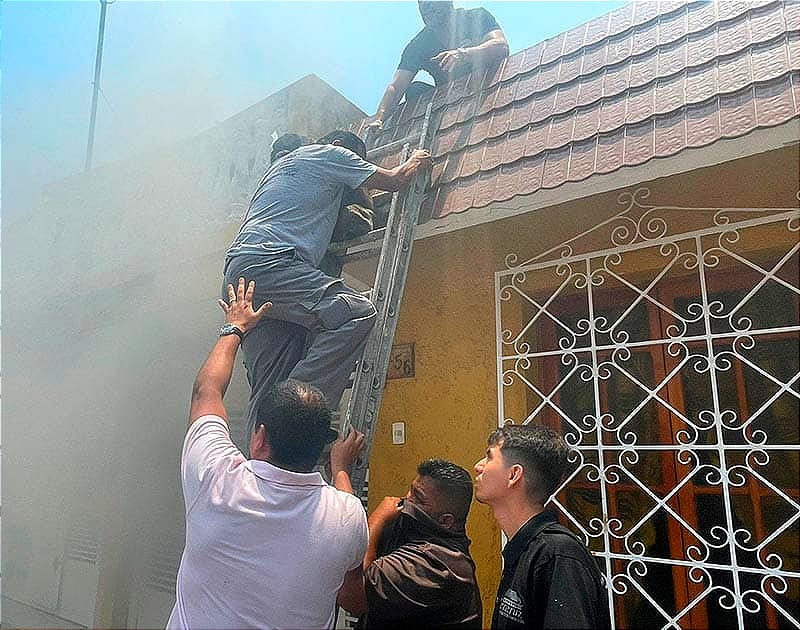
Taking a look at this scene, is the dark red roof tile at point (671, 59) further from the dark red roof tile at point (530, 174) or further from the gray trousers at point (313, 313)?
the gray trousers at point (313, 313)

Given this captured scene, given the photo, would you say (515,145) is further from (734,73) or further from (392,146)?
(734,73)

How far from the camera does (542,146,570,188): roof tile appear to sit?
2648 mm

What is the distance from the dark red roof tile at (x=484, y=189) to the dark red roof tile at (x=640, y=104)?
652 mm

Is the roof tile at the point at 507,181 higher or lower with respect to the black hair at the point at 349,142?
lower

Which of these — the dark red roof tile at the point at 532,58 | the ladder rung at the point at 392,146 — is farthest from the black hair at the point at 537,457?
the dark red roof tile at the point at 532,58

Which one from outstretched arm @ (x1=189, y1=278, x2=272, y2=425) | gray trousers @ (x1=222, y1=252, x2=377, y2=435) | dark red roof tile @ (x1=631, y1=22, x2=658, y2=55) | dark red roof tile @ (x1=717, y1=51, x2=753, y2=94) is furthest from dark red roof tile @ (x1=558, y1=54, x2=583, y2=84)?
outstretched arm @ (x1=189, y1=278, x2=272, y2=425)

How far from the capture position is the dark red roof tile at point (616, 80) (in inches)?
112

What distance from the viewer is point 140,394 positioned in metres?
3.67

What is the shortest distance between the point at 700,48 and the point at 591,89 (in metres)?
0.50

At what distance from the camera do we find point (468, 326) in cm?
381

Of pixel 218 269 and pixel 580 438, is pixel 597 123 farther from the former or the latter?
pixel 218 269

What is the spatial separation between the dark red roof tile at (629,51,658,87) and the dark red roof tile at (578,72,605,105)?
0.15 meters

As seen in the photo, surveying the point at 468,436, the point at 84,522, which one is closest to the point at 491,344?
the point at 468,436

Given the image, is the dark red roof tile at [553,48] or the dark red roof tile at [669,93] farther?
the dark red roof tile at [553,48]
